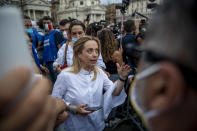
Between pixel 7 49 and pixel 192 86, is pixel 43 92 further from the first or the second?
pixel 192 86

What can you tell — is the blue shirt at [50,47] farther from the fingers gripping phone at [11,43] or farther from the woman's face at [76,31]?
the fingers gripping phone at [11,43]

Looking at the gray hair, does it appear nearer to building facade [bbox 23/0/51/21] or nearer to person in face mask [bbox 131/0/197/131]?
person in face mask [bbox 131/0/197/131]

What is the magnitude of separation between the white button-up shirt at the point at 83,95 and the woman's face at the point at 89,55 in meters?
0.14

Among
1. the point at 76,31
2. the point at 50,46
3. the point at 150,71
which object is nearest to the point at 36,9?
the point at 50,46

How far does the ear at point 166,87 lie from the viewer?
504 millimetres

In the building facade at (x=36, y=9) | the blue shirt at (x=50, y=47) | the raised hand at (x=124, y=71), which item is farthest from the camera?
the building facade at (x=36, y=9)

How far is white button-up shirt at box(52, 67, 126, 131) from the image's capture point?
1913 millimetres

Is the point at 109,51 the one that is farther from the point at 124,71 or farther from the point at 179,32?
the point at 179,32

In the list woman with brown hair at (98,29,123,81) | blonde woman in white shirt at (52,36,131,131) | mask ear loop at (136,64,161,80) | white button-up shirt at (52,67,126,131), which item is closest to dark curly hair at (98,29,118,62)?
woman with brown hair at (98,29,123,81)

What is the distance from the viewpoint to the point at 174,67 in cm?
51

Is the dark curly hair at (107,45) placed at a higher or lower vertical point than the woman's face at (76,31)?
lower

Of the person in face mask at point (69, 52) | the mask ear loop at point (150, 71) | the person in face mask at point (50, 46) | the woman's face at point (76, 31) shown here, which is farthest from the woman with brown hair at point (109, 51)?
the mask ear loop at point (150, 71)

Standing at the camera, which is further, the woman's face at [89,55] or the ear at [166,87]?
the woman's face at [89,55]

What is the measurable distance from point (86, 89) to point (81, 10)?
75.8m
